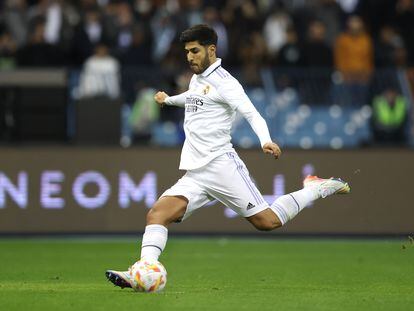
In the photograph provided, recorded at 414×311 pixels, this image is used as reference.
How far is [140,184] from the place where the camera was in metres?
17.9

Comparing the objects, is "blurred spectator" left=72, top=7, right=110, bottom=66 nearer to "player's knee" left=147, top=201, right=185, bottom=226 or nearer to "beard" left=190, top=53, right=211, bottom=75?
"beard" left=190, top=53, right=211, bottom=75

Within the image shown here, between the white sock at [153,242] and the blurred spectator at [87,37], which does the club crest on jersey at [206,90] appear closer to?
the white sock at [153,242]

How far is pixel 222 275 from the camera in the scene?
1235 cm

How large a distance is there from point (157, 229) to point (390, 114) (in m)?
8.86

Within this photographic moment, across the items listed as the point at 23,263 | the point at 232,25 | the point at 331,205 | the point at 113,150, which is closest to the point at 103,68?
the point at 113,150

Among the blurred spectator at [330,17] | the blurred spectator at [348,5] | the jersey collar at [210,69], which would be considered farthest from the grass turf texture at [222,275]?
the blurred spectator at [348,5]

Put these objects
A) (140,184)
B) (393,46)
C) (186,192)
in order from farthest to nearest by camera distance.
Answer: (393,46) < (140,184) < (186,192)

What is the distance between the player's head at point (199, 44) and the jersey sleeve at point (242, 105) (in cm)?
29

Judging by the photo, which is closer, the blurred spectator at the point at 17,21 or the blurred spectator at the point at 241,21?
the blurred spectator at the point at 241,21

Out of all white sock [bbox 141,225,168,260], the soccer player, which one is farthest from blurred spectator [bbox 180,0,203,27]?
white sock [bbox 141,225,168,260]

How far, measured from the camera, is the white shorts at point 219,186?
10312 mm

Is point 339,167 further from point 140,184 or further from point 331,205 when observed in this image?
point 140,184

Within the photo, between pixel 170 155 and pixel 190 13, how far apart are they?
3.55 m

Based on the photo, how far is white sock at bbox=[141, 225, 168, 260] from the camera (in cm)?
989
